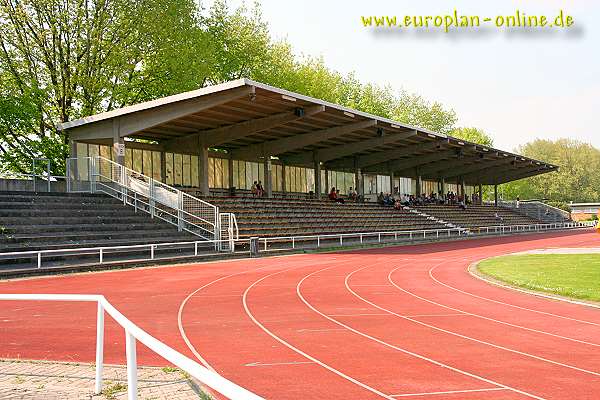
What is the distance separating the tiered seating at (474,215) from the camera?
5184cm

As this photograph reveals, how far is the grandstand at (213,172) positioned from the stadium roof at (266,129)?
0.07 m

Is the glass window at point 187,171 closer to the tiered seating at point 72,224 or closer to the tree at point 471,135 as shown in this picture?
the tiered seating at point 72,224

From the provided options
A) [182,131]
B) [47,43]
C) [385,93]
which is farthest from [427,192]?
[47,43]

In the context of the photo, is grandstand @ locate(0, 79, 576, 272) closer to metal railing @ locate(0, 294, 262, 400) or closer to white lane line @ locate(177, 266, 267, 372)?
white lane line @ locate(177, 266, 267, 372)

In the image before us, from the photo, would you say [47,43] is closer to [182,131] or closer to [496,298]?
[182,131]

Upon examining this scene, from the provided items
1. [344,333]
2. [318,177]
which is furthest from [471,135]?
[344,333]

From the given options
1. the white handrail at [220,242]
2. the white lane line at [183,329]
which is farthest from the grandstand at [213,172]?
the white lane line at [183,329]

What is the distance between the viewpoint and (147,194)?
28.5m

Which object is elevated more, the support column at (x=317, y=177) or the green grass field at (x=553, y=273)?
the support column at (x=317, y=177)

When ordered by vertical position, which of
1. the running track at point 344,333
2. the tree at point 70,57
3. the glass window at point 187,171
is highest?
the tree at point 70,57

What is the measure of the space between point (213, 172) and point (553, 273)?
27.1 m

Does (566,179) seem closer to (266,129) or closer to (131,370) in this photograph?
(266,129)

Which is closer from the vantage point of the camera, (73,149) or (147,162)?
(73,149)

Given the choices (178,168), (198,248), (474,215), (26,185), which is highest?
(178,168)
